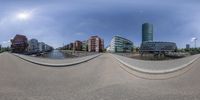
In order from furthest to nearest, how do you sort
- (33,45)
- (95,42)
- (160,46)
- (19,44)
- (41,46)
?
1. (19,44)
2. (95,42)
3. (33,45)
4. (41,46)
5. (160,46)

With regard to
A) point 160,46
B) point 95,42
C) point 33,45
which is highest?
point 95,42

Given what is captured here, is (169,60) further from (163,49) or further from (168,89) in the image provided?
(168,89)

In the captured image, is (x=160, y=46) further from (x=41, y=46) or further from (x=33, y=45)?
(x=33, y=45)

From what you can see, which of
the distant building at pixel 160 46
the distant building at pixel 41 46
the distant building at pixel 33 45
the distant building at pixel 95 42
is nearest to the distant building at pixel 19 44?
the distant building at pixel 33 45

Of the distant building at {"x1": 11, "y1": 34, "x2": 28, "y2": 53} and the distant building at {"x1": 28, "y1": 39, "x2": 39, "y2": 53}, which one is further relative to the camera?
the distant building at {"x1": 11, "y1": 34, "x2": 28, "y2": 53}

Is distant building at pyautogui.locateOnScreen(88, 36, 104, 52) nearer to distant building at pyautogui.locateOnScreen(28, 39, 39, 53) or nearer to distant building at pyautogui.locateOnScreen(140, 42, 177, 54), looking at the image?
distant building at pyautogui.locateOnScreen(140, 42, 177, 54)

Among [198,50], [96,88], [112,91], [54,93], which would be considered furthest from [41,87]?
[198,50]

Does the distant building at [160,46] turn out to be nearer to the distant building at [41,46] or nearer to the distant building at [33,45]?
the distant building at [41,46]

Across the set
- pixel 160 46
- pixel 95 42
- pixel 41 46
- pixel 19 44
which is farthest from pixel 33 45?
pixel 160 46

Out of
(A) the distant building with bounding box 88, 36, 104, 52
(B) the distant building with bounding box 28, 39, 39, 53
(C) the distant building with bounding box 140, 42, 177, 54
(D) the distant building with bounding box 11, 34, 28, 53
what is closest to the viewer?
(C) the distant building with bounding box 140, 42, 177, 54

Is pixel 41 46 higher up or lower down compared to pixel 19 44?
lower down

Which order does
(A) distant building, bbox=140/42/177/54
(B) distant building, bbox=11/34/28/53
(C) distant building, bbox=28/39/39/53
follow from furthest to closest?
1. (B) distant building, bbox=11/34/28/53
2. (C) distant building, bbox=28/39/39/53
3. (A) distant building, bbox=140/42/177/54

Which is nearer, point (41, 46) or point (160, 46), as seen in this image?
point (160, 46)

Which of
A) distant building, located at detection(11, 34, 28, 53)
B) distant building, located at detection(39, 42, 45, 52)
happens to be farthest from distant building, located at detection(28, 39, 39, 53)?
distant building, located at detection(11, 34, 28, 53)
